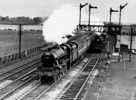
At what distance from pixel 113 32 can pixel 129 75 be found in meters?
36.0

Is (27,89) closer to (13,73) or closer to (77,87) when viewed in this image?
(77,87)

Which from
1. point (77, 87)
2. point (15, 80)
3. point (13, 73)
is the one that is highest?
point (13, 73)

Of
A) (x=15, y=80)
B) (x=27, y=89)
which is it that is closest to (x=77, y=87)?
(x=27, y=89)

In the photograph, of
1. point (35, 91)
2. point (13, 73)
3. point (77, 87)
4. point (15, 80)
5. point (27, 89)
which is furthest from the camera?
A: point (13, 73)

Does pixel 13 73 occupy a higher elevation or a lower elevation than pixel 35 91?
higher

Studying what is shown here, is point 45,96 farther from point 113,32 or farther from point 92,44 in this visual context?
point 113,32

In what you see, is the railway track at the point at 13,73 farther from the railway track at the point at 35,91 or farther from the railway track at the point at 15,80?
the railway track at the point at 35,91

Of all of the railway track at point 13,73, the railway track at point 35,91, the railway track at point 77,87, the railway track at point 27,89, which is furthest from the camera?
the railway track at point 13,73

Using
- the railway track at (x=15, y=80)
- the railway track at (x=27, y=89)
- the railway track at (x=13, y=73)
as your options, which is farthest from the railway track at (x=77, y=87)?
the railway track at (x=13, y=73)

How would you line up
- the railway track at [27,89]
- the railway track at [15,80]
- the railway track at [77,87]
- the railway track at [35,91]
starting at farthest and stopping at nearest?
the railway track at [15,80] < the railway track at [77,87] < the railway track at [27,89] < the railway track at [35,91]

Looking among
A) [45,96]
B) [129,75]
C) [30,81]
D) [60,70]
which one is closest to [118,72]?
[129,75]

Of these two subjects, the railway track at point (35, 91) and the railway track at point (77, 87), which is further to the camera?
the railway track at point (77, 87)

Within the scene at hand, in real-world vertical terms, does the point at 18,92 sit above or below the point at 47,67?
below

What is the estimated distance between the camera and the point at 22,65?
35156 millimetres
